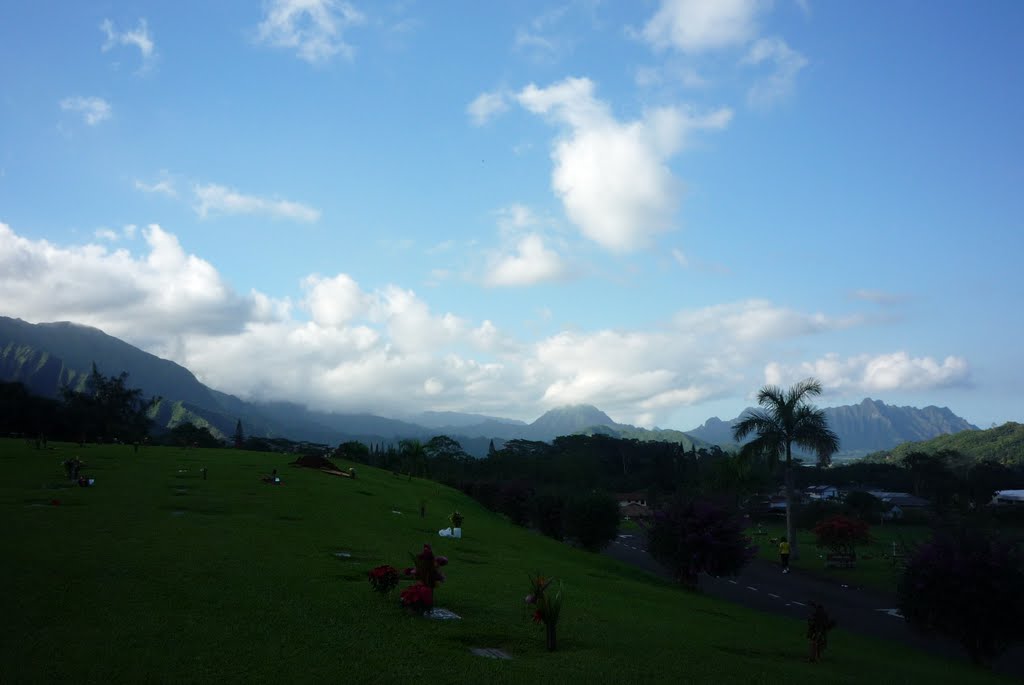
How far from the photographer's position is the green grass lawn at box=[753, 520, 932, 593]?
37.3m

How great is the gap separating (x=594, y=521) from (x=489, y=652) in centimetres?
3235

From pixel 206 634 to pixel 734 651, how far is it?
10997 millimetres

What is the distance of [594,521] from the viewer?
142ft

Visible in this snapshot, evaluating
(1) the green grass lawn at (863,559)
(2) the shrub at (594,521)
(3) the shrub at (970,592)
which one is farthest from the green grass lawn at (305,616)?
(2) the shrub at (594,521)

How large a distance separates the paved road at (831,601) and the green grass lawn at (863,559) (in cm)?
118

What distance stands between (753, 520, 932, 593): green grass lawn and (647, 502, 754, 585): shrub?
3555 millimetres

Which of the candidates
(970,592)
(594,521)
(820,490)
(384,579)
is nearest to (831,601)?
(970,592)

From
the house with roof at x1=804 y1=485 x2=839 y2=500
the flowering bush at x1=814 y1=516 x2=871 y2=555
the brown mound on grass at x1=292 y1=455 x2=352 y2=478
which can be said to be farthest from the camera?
the house with roof at x1=804 y1=485 x2=839 y2=500

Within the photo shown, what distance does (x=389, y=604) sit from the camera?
47.3 ft

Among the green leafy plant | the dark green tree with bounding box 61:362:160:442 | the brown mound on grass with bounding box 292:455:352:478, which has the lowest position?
the green leafy plant

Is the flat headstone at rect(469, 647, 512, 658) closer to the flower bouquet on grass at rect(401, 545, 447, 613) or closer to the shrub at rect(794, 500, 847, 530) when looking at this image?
the flower bouquet on grass at rect(401, 545, 447, 613)

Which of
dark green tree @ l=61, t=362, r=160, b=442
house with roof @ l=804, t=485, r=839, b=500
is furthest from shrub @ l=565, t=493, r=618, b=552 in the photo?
house with roof @ l=804, t=485, r=839, b=500

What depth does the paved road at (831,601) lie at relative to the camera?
78.9 feet

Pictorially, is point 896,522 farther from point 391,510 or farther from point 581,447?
point 581,447
